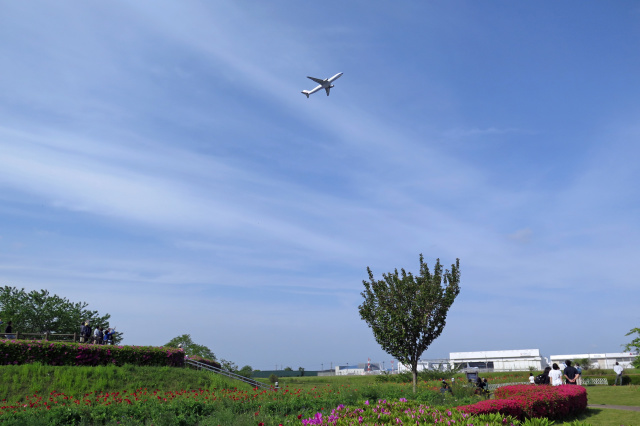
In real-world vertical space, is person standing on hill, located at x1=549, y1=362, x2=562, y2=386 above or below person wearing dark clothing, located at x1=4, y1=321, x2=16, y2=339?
below

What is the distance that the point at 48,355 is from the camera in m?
21.1

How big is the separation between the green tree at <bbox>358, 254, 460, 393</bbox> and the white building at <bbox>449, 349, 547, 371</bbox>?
51.0m

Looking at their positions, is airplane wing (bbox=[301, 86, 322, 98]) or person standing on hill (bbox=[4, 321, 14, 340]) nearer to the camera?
person standing on hill (bbox=[4, 321, 14, 340])

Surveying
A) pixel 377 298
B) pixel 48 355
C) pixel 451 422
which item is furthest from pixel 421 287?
pixel 48 355

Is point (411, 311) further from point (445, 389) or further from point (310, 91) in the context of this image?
point (310, 91)

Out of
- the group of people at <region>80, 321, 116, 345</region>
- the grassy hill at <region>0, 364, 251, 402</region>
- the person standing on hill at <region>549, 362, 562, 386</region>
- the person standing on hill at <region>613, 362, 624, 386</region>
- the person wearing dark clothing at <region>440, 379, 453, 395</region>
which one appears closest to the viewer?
the grassy hill at <region>0, 364, 251, 402</region>

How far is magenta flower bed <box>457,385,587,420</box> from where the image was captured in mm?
13086

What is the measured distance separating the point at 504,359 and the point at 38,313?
63.1 m

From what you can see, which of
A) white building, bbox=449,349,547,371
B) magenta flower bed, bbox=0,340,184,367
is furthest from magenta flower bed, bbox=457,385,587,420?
white building, bbox=449,349,547,371

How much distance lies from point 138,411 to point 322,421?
297 inches

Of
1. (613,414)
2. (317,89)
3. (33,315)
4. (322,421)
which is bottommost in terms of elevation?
(613,414)

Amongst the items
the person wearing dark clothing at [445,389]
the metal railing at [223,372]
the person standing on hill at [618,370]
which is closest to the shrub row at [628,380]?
the person standing on hill at [618,370]

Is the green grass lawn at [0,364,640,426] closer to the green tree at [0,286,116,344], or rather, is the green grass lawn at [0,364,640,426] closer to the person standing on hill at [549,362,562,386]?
the person standing on hill at [549,362,562,386]

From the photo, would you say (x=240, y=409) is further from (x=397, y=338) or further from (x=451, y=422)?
(x=397, y=338)
